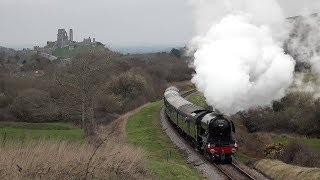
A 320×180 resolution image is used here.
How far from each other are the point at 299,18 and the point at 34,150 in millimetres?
41185

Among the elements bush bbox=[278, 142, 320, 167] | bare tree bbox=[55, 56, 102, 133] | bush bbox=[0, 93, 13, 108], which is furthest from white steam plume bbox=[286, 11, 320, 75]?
bush bbox=[0, 93, 13, 108]

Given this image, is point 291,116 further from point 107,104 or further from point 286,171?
point 286,171

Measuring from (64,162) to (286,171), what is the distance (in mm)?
10768

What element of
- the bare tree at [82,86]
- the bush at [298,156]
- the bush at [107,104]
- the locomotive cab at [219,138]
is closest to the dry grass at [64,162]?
the locomotive cab at [219,138]

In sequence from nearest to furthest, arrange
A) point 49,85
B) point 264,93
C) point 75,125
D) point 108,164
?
Answer: 1. point 108,164
2. point 264,93
3. point 75,125
4. point 49,85

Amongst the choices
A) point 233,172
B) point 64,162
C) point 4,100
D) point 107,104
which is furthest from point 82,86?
point 64,162

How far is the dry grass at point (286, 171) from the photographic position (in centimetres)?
1798

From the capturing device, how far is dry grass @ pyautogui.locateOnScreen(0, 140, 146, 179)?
10891 mm

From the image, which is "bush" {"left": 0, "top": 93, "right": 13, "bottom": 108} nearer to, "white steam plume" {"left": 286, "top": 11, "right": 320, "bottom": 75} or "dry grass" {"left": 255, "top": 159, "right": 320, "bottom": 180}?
"white steam plume" {"left": 286, "top": 11, "right": 320, "bottom": 75}

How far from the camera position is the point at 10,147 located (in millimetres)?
12016

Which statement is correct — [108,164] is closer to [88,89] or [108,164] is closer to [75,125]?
[88,89]

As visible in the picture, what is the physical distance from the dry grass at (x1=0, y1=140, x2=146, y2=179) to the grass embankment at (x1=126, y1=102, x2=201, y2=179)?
1889 mm

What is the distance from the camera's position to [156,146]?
2877cm

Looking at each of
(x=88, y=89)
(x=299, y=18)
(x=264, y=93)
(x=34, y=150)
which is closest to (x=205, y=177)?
(x=34, y=150)
